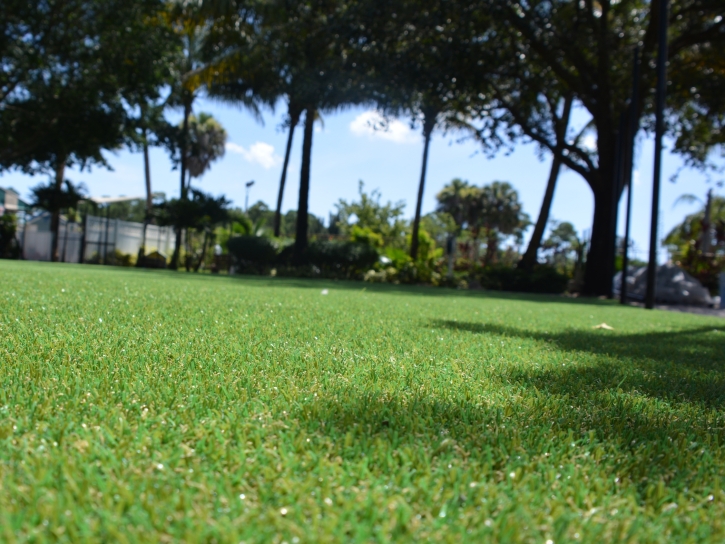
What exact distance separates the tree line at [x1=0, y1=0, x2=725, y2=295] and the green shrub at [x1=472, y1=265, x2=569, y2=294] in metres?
1.42

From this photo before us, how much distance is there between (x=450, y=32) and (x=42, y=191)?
18.8 metres

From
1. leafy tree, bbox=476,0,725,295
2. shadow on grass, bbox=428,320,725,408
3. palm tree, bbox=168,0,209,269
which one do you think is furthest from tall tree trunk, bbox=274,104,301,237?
shadow on grass, bbox=428,320,725,408

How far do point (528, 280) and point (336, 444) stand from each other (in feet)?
60.8

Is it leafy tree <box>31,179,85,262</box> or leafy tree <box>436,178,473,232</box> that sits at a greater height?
leafy tree <box>436,178,473,232</box>

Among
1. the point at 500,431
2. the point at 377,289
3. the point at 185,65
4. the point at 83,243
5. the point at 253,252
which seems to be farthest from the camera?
the point at 185,65

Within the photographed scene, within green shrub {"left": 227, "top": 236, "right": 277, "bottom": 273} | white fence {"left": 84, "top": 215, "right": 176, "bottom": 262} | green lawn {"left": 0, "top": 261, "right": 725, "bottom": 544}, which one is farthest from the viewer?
white fence {"left": 84, "top": 215, "right": 176, "bottom": 262}

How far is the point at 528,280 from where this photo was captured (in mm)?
19125

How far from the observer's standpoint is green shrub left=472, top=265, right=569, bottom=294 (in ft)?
62.7

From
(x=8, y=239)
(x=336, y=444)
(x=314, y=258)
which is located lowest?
(x=336, y=444)

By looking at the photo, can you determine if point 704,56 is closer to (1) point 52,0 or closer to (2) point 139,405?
(2) point 139,405

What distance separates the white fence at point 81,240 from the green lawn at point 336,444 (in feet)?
85.8

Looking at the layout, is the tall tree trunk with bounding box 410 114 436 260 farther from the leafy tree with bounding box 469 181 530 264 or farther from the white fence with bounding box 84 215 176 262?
the leafy tree with bounding box 469 181 530 264

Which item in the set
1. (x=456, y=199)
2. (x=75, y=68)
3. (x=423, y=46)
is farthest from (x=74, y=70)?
(x=456, y=199)

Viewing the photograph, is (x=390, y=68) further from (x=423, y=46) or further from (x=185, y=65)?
(x=185, y=65)
